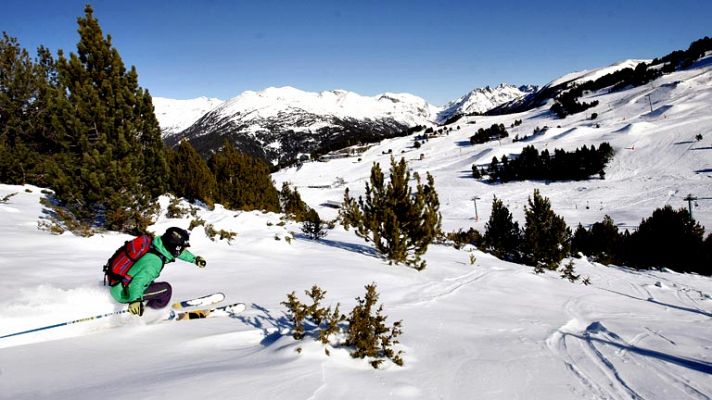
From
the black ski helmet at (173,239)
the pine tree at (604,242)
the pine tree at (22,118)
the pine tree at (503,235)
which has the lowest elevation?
the pine tree at (604,242)

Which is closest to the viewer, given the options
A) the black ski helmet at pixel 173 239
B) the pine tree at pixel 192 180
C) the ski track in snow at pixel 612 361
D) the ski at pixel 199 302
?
the ski track in snow at pixel 612 361

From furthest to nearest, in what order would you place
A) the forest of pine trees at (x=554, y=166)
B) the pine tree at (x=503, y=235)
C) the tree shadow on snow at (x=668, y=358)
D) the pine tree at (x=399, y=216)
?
the forest of pine trees at (x=554, y=166)
the pine tree at (x=503, y=235)
the pine tree at (x=399, y=216)
the tree shadow on snow at (x=668, y=358)

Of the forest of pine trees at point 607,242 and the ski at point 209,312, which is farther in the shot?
the forest of pine trees at point 607,242

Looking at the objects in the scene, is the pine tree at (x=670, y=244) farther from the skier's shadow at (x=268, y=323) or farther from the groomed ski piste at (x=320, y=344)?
the skier's shadow at (x=268, y=323)

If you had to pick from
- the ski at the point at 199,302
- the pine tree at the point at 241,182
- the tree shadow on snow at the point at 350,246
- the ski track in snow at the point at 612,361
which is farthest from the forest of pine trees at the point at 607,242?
the ski at the point at 199,302

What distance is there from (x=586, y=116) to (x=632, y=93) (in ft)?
40.9

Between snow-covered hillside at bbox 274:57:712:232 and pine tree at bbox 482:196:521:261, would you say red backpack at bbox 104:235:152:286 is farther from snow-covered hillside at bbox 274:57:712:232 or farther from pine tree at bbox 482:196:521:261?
snow-covered hillside at bbox 274:57:712:232

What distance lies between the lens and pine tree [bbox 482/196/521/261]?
20328mm

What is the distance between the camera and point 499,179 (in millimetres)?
48812

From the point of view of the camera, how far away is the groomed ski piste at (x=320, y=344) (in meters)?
3.41

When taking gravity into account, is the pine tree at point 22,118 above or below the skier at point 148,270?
above

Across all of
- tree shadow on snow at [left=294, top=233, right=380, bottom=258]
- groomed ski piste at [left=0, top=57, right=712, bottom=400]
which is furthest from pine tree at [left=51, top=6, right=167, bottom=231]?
tree shadow on snow at [left=294, top=233, right=380, bottom=258]

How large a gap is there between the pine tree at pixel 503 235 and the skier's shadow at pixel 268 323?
668 inches

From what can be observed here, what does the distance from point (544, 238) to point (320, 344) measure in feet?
54.4
